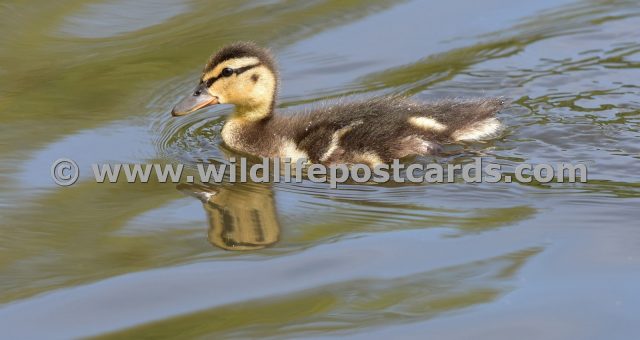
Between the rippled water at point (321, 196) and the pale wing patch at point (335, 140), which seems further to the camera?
the pale wing patch at point (335, 140)

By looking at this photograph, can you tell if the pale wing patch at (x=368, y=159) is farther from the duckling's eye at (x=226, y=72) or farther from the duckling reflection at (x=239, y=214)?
the duckling's eye at (x=226, y=72)

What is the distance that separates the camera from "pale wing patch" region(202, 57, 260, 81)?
16.1ft

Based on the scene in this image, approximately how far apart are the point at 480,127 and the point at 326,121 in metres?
0.65

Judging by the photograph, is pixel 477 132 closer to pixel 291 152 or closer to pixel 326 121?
pixel 326 121

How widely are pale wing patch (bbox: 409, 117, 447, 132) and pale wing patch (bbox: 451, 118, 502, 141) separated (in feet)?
0.27

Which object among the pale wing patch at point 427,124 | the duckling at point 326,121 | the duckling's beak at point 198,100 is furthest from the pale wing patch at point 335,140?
the duckling's beak at point 198,100

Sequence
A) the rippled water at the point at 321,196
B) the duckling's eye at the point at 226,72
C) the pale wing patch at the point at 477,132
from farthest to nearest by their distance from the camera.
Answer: the duckling's eye at the point at 226,72 → the pale wing patch at the point at 477,132 → the rippled water at the point at 321,196

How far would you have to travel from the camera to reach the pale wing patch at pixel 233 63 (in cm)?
491

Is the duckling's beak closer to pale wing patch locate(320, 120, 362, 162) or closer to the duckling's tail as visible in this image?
pale wing patch locate(320, 120, 362, 162)

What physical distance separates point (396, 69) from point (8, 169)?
2075 mm

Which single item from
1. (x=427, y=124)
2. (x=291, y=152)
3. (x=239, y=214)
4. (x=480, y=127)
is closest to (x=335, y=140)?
(x=291, y=152)

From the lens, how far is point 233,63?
16.1 feet

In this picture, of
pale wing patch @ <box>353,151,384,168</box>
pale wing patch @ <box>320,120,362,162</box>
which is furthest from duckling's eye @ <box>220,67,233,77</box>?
pale wing patch @ <box>353,151,384,168</box>

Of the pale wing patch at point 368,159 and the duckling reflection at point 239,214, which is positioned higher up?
the pale wing patch at point 368,159
